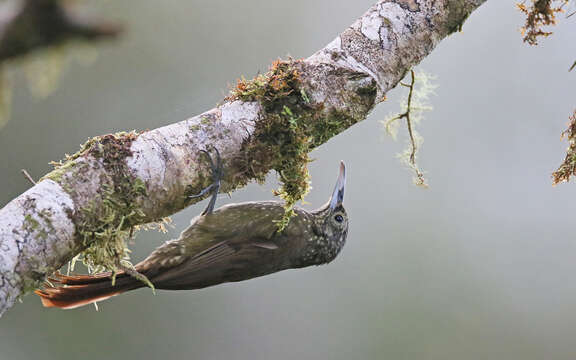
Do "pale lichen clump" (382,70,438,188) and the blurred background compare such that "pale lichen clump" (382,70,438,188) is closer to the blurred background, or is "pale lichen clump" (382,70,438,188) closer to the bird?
the bird

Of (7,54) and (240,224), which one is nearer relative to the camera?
(7,54)

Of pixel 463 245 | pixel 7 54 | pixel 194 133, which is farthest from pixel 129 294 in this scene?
pixel 7 54

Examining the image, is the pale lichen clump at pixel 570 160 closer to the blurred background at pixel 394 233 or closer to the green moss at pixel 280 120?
the green moss at pixel 280 120

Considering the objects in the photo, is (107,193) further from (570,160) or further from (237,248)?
(570,160)

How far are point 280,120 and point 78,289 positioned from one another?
3.50ft

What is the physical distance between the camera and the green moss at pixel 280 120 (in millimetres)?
2090

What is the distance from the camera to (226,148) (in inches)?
79.1

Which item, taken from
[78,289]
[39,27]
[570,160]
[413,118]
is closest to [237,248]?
[78,289]

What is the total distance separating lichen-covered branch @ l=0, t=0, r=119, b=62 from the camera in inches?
18.9

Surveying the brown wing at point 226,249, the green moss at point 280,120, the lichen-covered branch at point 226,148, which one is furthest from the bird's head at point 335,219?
the green moss at point 280,120

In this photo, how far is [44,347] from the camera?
18.7ft

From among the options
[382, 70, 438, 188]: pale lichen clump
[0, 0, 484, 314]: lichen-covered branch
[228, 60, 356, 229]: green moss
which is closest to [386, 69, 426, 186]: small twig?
[382, 70, 438, 188]: pale lichen clump

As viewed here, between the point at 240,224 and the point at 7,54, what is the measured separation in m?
2.33

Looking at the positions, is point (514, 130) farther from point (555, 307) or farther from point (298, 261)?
point (298, 261)
